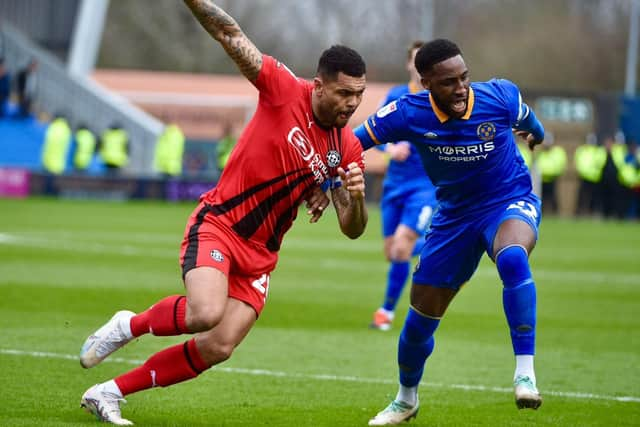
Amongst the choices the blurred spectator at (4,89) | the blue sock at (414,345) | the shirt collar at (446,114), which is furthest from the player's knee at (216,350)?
the blurred spectator at (4,89)

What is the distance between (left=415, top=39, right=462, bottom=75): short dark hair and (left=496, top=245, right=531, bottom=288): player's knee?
116cm

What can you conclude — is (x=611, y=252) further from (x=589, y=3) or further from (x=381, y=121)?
(x=589, y=3)

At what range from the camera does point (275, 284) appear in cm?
1477

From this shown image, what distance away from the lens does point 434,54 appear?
22.0ft

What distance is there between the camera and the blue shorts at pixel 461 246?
6891 mm

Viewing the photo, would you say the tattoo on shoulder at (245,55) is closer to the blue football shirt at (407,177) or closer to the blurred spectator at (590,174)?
the blue football shirt at (407,177)

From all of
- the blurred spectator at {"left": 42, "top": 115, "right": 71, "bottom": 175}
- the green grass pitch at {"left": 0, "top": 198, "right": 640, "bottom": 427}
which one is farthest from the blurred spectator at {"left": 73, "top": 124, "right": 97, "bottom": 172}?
the green grass pitch at {"left": 0, "top": 198, "right": 640, "bottom": 427}

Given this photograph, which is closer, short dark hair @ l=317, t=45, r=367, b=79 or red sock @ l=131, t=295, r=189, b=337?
red sock @ l=131, t=295, r=189, b=337

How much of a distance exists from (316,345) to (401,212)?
7.20ft

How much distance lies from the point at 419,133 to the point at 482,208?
594mm

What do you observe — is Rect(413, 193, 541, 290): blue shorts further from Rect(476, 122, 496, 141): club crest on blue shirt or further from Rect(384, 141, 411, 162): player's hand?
Rect(384, 141, 411, 162): player's hand

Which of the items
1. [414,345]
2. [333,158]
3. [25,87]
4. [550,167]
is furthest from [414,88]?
[25,87]

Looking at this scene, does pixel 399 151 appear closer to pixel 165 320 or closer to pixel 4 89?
pixel 165 320

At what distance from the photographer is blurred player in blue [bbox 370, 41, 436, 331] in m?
11.3
